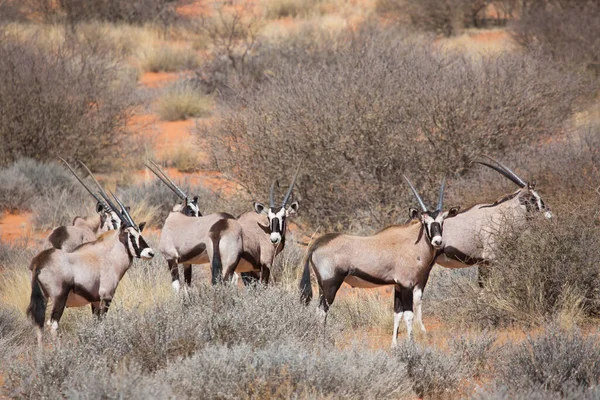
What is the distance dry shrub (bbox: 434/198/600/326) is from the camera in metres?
8.49

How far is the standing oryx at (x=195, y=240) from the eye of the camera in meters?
8.88

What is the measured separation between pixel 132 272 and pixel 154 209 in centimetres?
390

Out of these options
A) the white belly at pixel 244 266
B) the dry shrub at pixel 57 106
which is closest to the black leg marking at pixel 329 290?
the white belly at pixel 244 266

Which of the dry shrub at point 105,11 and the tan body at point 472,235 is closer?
the tan body at point 472,235

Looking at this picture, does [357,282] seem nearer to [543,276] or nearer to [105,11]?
[543,276]

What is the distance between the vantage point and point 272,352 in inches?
243

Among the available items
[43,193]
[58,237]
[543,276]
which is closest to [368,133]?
[543,276]

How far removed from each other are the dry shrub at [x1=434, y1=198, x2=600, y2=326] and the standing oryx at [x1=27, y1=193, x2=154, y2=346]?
11.1 feet

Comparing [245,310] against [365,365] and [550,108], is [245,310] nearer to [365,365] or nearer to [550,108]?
[365,365]

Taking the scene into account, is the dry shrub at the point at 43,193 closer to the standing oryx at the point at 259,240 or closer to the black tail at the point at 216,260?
the standing oryx at the point at 259,240

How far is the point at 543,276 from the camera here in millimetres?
8578

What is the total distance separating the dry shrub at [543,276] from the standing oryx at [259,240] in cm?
201

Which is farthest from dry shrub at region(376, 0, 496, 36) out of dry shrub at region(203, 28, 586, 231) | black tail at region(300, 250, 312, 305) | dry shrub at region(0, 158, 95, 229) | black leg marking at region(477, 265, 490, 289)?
black tail at region(300, 250, 312, 305)

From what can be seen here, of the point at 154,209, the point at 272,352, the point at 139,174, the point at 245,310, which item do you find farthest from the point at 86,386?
the point at 139,174
